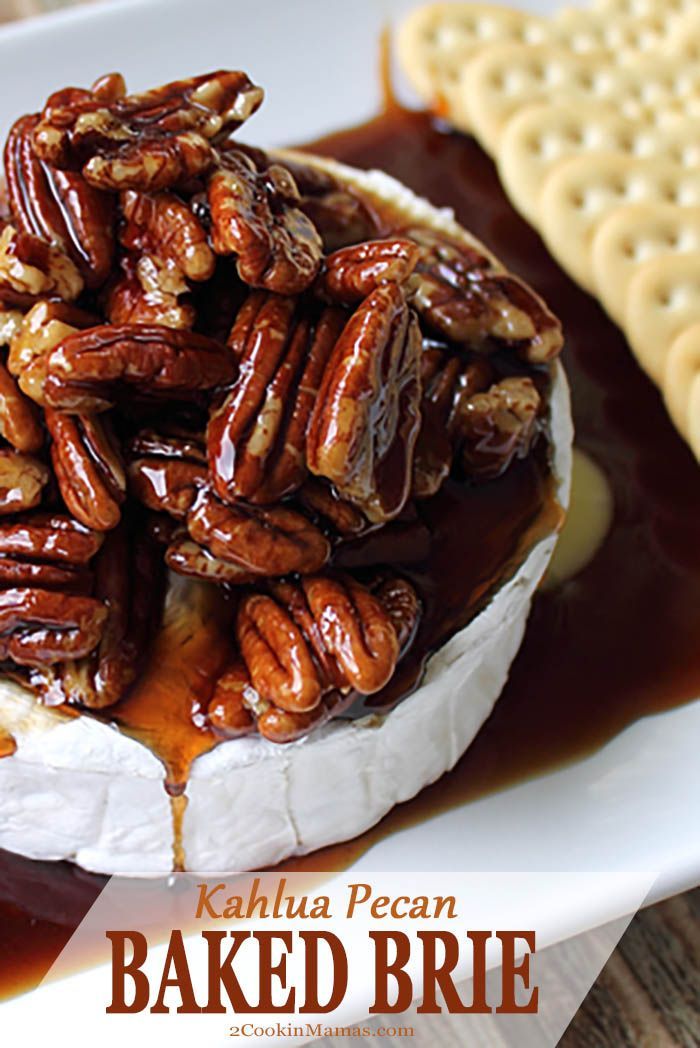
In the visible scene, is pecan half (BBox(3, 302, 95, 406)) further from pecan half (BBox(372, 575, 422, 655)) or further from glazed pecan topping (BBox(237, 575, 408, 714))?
pecan half (BBox(372, 575, 422, 655))

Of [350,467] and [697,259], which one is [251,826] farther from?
[697,259]

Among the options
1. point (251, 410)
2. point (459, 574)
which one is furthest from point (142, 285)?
point (459, 574)

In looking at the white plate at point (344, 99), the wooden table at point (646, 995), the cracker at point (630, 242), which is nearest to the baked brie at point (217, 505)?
the white plate at point (344, 99)

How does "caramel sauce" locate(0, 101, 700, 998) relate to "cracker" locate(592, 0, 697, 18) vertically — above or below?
below

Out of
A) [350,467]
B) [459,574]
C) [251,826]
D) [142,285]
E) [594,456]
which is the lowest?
[251,826]

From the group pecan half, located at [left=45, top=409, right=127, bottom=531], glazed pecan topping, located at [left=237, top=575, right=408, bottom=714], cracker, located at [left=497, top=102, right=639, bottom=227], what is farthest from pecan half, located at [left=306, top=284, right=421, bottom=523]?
cracker, located at [left=497, top=102, right=639, bottom=227]

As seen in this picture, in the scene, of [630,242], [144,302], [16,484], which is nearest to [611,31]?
[630,242]
